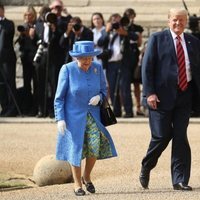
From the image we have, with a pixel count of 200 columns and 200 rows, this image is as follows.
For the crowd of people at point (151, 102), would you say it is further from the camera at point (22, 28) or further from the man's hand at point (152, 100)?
the camera at point (22, 28)

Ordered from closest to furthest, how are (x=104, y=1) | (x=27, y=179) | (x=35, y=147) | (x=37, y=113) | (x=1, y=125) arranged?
(x=27, y=179) → (x=35, y=147) → (x=1, y=125) → (x=37, y=113) → (x=104, y=1)

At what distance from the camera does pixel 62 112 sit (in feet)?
35.6

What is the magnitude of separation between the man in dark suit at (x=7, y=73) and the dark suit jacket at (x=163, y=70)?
26.9 feet

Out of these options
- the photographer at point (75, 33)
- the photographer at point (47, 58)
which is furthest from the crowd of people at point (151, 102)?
the photographer at point (47, 58)

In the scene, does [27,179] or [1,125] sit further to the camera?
[1,125]

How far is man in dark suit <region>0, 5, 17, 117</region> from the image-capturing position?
18.9 meters

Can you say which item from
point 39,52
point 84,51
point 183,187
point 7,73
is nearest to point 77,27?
point 39,52

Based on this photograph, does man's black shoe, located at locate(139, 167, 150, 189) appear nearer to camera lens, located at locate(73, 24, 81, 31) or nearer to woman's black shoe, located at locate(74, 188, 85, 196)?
woman's black shoe, located at locate(74, 188, 85, 196)

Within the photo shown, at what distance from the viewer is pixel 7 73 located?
19281mm

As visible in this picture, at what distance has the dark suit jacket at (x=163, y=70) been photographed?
1080 centimetres

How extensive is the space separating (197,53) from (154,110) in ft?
2.28

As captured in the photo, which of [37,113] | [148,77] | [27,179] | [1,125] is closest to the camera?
[148,77]

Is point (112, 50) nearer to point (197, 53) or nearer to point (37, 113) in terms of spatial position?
point (37, 113)

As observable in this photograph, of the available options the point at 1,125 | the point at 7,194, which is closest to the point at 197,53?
the point at 7,194
